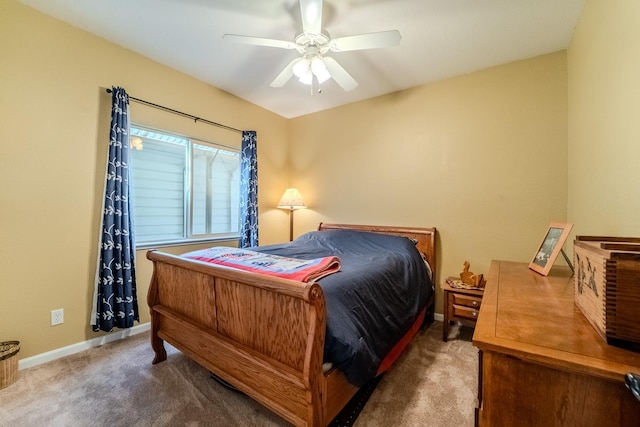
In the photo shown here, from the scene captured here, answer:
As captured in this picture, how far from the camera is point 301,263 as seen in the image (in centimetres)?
169

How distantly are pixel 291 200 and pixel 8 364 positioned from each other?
2825mm

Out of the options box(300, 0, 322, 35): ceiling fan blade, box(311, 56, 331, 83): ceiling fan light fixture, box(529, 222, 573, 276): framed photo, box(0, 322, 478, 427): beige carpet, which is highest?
box(300, 0, 322, 35): ceiling fan blade

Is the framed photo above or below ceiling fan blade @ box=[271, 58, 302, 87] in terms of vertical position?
below

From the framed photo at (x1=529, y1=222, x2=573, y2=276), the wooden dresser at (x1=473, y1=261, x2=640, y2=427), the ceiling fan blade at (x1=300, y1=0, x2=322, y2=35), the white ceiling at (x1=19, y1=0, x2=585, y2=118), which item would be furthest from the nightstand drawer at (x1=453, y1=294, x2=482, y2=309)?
the ceiling fan blade at (x1=300, y1=0, x2=322, y2=35)

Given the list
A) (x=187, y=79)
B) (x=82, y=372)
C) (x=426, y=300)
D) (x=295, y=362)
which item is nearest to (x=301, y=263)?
(x=295, y=362)

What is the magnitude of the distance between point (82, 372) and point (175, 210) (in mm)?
1603

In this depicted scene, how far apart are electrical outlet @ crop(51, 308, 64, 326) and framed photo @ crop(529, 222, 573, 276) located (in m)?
3.37

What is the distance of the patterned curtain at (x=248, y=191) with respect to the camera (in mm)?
3383

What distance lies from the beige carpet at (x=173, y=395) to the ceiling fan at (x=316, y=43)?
7.42ft

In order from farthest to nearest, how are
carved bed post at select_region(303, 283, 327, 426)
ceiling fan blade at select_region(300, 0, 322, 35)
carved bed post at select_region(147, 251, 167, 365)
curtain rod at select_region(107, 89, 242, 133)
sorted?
curtain rod at select_region(107, 89, 242, 133)
carved bed post at select_region(147, 251, 167, 365)
ceiling fan blade at select_region(300, 0, 322, 35)
carved bed post at select_region(303, 283, 327, 426)

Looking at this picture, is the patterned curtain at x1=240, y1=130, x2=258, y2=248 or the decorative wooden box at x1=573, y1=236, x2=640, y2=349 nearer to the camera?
the decorative wooden box at x1=573, y1=236, x2=640, y2=349

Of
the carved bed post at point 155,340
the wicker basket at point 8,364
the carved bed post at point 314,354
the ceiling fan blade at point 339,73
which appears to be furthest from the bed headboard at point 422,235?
the wicker basket at point 8,364

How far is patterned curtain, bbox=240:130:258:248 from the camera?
3.38 meters

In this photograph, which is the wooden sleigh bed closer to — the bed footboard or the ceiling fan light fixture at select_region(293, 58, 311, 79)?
the bed footboard
